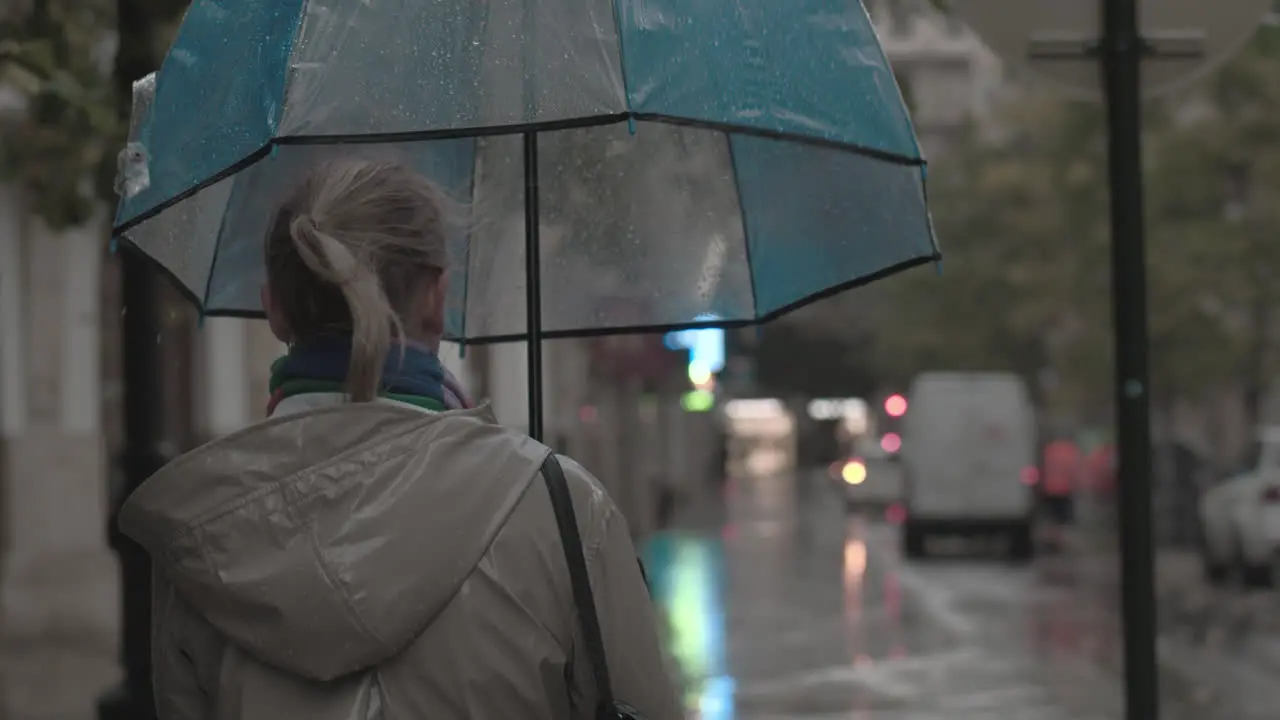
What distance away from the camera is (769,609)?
20.7 m

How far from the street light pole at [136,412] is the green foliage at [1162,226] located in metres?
19.8

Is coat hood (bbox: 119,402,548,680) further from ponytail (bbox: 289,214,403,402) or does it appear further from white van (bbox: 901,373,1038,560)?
white van (bbox: 901,373,1038,560)

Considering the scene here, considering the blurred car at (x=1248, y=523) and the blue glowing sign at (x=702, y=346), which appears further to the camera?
the blue glowing sign at (x=702, y=346)

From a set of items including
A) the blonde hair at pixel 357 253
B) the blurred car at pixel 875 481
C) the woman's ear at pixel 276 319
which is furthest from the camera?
the blurred car at pixel 875 481

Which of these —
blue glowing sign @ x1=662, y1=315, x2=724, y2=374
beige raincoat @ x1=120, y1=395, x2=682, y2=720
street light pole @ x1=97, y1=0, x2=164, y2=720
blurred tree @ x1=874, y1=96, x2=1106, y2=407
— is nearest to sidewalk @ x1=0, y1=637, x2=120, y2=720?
street light pole @ x1=97, y1=0, x2=164, y2=720

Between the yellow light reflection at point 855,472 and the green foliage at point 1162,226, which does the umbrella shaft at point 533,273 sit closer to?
the green foliage at point 1162,226

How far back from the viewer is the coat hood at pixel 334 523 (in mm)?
2521

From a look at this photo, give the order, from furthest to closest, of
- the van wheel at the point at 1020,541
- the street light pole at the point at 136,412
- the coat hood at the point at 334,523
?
the van wheel at the point at 1020,541
the street light pole at the point at 136,412
the coat hood at the point at 334,523

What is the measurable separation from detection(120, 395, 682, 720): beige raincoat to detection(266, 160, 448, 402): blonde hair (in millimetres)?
114

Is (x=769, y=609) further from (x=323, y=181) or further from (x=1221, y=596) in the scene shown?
(x=323, y=181)

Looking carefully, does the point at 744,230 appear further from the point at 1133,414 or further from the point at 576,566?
the point at 576,566

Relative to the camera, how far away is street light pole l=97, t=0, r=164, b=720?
7.39 meters

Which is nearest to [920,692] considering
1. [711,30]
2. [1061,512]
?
[711,30]

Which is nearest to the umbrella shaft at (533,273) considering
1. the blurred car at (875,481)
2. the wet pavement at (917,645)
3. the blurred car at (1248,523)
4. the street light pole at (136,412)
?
the street light pole at (136,412)
